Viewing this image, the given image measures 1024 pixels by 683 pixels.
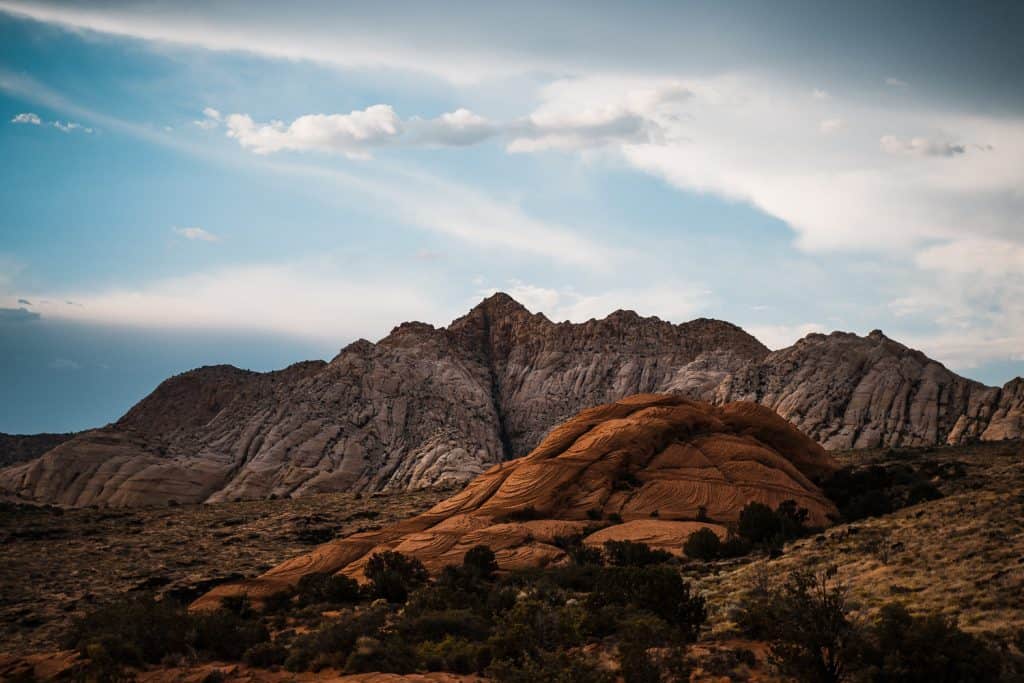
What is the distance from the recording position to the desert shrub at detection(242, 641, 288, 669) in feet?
64.7

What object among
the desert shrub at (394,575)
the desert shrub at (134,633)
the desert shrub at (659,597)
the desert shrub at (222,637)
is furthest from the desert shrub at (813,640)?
the desert shrub at (134,633)

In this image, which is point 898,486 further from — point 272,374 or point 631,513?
point 272,374

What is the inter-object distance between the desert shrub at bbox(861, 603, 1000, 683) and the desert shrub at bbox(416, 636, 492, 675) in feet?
28.0

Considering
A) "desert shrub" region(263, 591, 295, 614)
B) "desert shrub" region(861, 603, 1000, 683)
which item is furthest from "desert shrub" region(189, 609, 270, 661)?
"desert shrub" region(861, 603, 1000, 683)

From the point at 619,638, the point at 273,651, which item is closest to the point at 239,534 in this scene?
the point at 273,651

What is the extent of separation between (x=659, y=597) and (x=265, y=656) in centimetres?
1078

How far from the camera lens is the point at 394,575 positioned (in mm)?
28828

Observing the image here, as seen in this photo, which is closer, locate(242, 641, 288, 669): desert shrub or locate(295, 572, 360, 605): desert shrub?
locate(242, 641, 288, 669): desert shrub

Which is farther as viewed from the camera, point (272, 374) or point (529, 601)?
point (272, 374)

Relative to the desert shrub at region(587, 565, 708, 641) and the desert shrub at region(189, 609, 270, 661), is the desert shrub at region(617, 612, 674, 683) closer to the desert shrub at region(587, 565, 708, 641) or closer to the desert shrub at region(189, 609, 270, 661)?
the desert shrub at region(587, 565, 708, 641)

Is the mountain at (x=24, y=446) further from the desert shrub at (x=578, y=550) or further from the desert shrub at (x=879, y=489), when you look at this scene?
the desert shrub at (x=879, y=489)

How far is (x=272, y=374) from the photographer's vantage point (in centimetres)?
11525

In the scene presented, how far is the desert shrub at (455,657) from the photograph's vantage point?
58.6ft

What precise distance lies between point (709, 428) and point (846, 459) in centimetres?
1742
